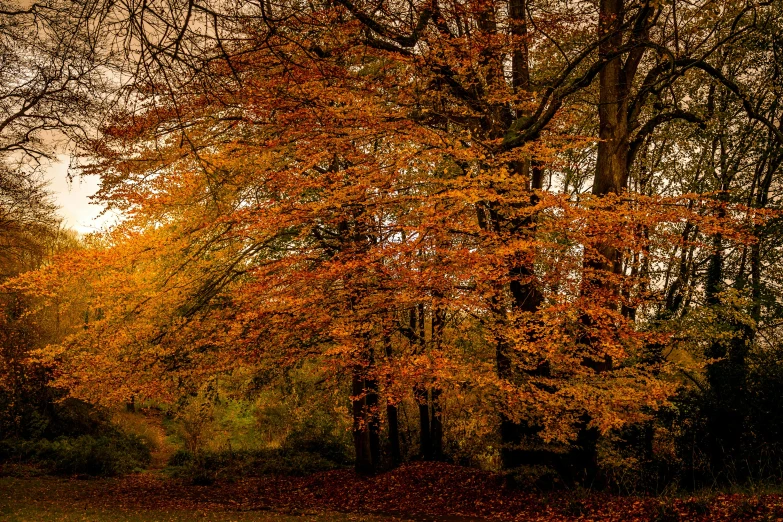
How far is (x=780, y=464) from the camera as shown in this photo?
923 cm

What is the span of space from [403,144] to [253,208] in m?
3.35

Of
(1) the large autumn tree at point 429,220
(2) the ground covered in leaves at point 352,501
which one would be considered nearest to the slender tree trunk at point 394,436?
(2) the ground covered in leaves at point 352,501

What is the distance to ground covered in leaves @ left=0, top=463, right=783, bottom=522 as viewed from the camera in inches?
302

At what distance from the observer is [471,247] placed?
31.1 feet

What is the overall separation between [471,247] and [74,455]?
629 inches

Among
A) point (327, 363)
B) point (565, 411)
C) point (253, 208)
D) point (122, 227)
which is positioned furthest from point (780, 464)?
point (122, 227)

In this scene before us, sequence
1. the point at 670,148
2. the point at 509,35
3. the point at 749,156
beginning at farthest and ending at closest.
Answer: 1. the point at 670,148
2. the point at 749,156
3. the point at 509,35

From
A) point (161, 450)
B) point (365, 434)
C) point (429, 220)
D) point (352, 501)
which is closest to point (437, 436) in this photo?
point (365, 434)

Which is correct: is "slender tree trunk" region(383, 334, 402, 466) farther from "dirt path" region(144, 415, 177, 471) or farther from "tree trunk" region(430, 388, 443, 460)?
"dirt path" region(144, 415, 177, 471)

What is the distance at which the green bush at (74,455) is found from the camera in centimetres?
1772

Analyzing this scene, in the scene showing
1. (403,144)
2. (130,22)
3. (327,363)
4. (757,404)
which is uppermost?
(403,144)

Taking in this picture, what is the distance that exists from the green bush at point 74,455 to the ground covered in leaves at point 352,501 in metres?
1.19

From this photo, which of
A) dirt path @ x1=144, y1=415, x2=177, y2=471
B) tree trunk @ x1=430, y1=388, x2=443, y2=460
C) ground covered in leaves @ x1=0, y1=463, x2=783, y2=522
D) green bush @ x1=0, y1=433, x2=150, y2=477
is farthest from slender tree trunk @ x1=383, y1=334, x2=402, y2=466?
dirt path @ x1=144, y1=415, x2=177, y2=471

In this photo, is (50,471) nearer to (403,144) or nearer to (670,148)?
(403,144)
